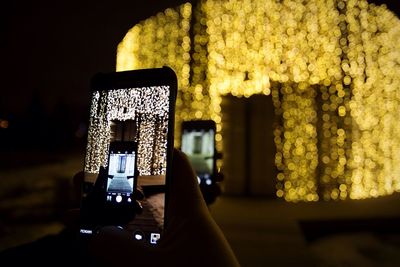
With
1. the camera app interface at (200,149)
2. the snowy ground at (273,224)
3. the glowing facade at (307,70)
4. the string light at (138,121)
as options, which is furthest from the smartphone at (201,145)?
the glowing facade at (307,70)

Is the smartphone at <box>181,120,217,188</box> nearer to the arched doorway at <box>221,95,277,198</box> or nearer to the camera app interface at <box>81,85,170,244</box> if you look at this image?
the camera app interface at <box>81,85,170,244</box>

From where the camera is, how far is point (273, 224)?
338cm

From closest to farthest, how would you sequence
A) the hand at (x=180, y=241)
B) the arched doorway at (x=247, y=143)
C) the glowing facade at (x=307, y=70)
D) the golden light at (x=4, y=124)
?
the hand at (x=180, y=241), the glowing facade at (x=307, y=70), the arched doorway at (x=247, y=143), the golden light at (x=4, y=124)

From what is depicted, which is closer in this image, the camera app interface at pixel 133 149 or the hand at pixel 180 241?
the hand at pixel 180 241

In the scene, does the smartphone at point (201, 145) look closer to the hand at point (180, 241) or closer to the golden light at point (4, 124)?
the hand at point (180, 241)

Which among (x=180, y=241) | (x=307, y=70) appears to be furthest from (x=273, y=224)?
(x=180, y=241)

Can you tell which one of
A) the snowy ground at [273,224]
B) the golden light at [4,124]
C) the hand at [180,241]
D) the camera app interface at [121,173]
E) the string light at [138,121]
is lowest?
the snowy ground at [273,224]

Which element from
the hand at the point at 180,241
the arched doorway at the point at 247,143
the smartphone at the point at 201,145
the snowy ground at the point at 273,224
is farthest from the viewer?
the arched doorway at the point at 247,143

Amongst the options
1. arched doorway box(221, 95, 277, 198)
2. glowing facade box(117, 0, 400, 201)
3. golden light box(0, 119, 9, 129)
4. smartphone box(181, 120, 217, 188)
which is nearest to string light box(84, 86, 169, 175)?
smartphone box(181, 120, 217, 188)

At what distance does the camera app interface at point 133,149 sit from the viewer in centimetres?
79

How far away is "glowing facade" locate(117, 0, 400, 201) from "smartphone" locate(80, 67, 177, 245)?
3.33 meters

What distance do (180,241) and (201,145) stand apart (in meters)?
1.62

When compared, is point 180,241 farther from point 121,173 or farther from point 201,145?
point 201,145

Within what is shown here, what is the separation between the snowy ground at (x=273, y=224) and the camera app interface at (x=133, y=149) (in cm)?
145
